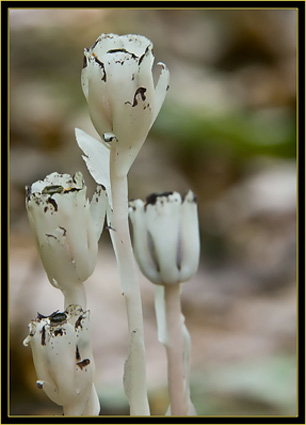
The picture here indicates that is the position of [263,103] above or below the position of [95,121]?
above

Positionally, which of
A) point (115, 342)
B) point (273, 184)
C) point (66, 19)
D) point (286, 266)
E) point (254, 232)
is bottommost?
point (115, 342)

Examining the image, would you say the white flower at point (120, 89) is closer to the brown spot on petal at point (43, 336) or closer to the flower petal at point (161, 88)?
the flower petal at point (161, 88)

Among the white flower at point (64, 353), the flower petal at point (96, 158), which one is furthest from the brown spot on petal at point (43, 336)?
the flower petal at point (96, 158)

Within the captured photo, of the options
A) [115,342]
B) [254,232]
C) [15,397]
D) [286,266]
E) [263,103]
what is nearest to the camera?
[15,397]

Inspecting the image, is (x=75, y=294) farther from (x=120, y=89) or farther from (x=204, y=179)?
(x=204, y=179)

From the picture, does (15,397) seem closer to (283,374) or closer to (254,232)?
(283,374)

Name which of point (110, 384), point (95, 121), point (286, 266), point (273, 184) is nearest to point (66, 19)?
point (273, 184)

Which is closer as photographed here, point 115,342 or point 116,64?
point 116,64

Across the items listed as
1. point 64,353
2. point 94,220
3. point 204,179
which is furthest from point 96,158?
point 204,179
